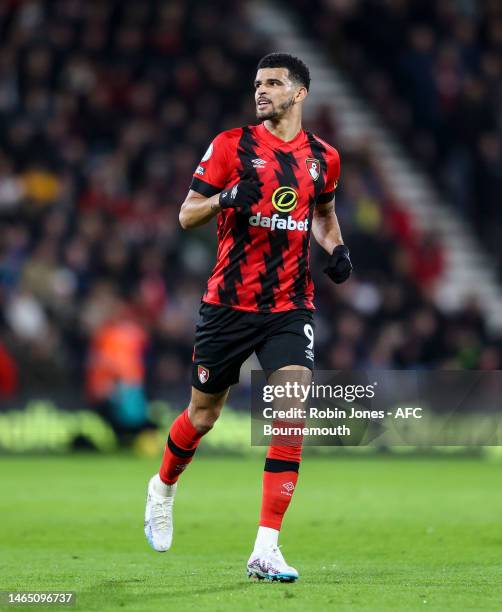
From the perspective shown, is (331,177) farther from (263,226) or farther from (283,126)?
(263,226)

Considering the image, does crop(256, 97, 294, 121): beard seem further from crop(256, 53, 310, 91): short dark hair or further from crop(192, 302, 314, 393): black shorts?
crop(192, 302, 314, 393): black shorts

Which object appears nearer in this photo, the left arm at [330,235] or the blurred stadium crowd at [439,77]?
the left arm at [330,235]

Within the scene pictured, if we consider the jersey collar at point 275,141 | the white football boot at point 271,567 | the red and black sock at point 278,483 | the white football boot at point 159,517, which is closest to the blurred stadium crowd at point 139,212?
the white football boot at point 159,517

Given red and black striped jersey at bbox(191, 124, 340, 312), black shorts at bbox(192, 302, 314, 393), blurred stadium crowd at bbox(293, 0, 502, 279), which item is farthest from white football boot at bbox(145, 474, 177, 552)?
blurred stadium crowd at bbox(293, 0, 502, 279)

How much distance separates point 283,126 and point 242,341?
1.18 metres

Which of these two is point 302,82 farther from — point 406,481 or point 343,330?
point 343,330

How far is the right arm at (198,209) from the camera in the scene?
7.06 meters

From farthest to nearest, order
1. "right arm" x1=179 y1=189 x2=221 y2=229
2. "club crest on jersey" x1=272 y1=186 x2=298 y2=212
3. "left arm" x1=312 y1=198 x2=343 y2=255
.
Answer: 1. "left arm" x1=312 y1=198 x2=343 y2=255
2. "club crest on jersey" x1=272 y1=186 x2=298 y2=212
3. "right arm" x1=179 y1=189 x2=221 y2=229

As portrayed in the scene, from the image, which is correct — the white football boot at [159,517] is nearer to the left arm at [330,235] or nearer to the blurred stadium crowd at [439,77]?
the left arm at [330,235]

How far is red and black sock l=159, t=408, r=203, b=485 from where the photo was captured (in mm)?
7559

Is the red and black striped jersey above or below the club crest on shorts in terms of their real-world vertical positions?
above

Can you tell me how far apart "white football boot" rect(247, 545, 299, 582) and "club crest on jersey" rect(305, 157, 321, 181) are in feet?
6.50

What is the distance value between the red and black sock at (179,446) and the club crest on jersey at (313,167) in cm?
147

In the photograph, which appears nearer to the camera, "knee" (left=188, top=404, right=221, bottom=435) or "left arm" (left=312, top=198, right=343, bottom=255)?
"knee" (left=188, top=404, right=221, bottom=435)
